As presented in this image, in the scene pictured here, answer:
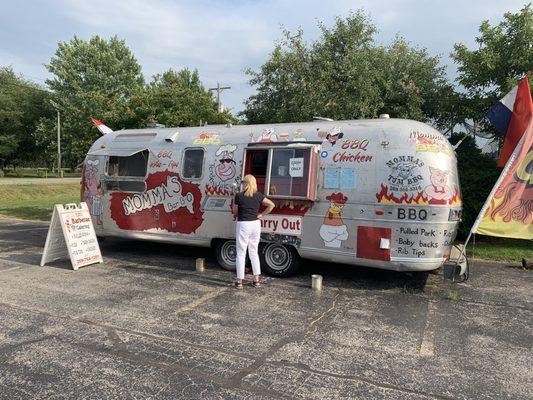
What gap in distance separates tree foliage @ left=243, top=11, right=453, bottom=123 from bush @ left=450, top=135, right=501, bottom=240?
3.24 meters

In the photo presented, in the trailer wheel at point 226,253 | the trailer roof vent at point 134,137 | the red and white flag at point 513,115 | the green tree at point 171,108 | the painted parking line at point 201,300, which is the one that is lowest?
the painted parking line at point 201,300

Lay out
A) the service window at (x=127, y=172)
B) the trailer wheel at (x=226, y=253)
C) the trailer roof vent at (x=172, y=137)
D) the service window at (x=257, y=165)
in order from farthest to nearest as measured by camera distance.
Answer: the service window at (x=127, y=172), the trailer roof vent at (x=172, y=137), the trailer wheel at (x=226, y=253), the service window at (x=257, y=165)

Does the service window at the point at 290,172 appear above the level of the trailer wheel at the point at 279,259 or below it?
above

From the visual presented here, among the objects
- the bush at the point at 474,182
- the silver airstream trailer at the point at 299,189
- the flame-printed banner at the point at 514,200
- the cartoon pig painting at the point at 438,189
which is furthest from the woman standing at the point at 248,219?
the bush at the point at 474,182

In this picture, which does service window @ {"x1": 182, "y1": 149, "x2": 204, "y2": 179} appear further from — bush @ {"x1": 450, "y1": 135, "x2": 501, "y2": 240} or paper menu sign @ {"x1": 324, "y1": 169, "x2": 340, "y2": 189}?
bush @ {"x1": 450, "y1": 135, "x2": 501, "y2": 240}

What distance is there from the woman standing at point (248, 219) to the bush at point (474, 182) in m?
5.87

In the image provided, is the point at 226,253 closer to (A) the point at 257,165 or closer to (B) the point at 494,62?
(A) the point at 257,165

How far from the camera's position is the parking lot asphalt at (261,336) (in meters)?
3.82

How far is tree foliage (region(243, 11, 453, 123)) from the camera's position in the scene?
12969 millimetres

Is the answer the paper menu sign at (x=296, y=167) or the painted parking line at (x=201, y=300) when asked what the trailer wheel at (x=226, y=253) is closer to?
the painted parking line at (x=201, y=300)

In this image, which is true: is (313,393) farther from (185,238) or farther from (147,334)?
(185,238)

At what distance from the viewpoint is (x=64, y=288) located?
22.3ft

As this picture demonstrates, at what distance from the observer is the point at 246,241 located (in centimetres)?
680

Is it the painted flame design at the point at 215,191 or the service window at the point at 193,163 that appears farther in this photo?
the service window at the point at 193,163
